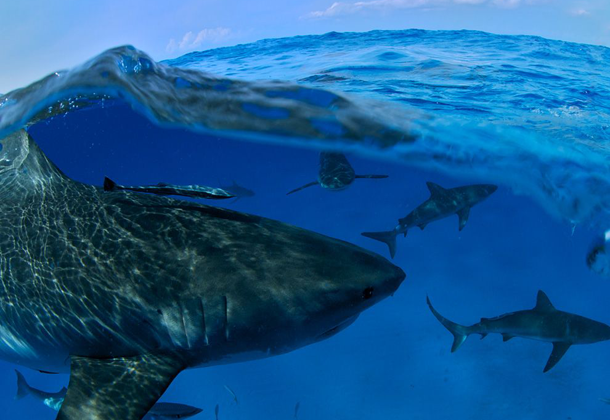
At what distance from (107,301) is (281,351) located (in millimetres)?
1454

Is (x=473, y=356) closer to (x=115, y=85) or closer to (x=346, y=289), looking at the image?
(x=346, y=289)

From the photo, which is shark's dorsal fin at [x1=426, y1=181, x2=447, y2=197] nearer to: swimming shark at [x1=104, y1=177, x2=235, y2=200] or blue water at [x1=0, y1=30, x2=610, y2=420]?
blue water at [x1=0, y1=30, x2=610, y2=420]

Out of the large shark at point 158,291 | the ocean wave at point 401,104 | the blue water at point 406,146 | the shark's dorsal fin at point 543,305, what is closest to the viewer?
the large shark at point 158,291

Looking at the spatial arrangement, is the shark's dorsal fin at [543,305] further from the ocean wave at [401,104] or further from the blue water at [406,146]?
the ocean wave at [401,104]

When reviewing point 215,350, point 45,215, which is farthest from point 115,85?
point 215,350

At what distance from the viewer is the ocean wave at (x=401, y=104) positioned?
905 cm

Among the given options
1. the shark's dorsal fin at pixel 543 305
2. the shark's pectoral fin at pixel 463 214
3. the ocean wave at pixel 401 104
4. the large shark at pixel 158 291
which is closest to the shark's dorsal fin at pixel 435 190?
the shark's pectoral fin at pixel 463 214

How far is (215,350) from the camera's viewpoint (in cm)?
316

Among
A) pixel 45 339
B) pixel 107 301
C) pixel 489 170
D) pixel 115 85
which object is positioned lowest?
pixel 489 170

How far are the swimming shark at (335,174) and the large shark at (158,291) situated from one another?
15.3ft

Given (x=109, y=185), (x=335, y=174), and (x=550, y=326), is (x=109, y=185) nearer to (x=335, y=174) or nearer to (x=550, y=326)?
(x=335, y=174)

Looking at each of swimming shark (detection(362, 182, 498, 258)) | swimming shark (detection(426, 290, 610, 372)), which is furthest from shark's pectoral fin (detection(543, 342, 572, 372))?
swimming shark (detection(362, 182, 498, 258))

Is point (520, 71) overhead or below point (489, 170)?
overhead

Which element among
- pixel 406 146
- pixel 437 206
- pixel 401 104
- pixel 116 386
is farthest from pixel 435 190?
pixel 116 386
